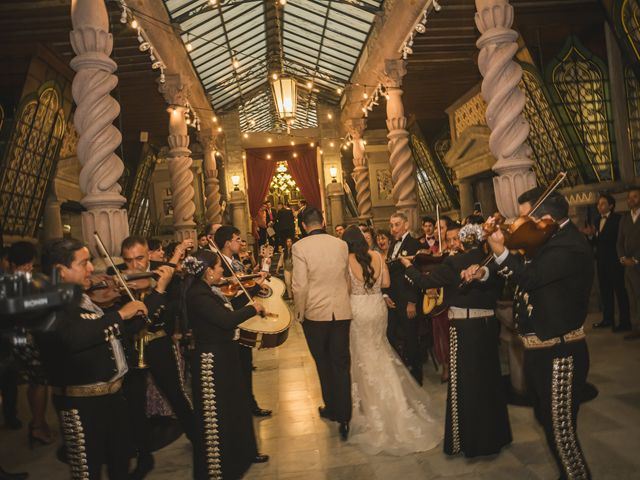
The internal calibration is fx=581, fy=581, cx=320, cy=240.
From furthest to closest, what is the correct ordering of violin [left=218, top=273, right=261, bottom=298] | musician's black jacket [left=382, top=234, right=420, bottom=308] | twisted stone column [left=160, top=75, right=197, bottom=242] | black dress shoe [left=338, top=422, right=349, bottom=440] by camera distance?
1. twisted stone column [left=160, top=75, right=197, bottom=242]
2. musician's black jacket [left=382, top=234, right=420, bottom=308]
3. black dress shoe [left=338, top=422, right=349, bottom=440]
4. violin [left=218, top=273, right=261, bottom=298]

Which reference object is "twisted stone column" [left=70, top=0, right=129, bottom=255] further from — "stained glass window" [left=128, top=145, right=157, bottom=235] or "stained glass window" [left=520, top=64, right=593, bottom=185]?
"stained glass window" [left=128, top=145, right=157, bottom=235]

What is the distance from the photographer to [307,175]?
891 inches

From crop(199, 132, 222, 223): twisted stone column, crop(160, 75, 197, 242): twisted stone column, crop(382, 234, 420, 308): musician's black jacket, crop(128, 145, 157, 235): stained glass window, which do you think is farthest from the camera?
crop(199, 132, 222, 223): twisted stone column

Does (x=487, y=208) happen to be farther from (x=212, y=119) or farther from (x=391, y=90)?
(x=212, y=119)

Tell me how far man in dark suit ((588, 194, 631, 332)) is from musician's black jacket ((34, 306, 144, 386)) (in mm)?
6829

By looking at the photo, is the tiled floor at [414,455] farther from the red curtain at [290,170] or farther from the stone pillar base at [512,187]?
the red curtain at [290,170]

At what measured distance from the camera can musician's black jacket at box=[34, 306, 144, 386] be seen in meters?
2.79

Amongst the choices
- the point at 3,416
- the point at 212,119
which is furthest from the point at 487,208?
the point at 3,416

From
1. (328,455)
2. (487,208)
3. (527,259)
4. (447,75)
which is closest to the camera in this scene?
(527,259)

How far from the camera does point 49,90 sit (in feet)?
28.5

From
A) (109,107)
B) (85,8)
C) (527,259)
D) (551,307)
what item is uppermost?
(85,8)

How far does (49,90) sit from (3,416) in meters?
4.90

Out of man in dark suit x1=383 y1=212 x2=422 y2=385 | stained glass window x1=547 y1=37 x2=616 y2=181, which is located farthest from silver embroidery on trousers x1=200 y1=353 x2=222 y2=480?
stained glass window x1=547 y1=37 x2=616 y2=181

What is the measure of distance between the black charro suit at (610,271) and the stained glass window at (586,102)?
179cm
